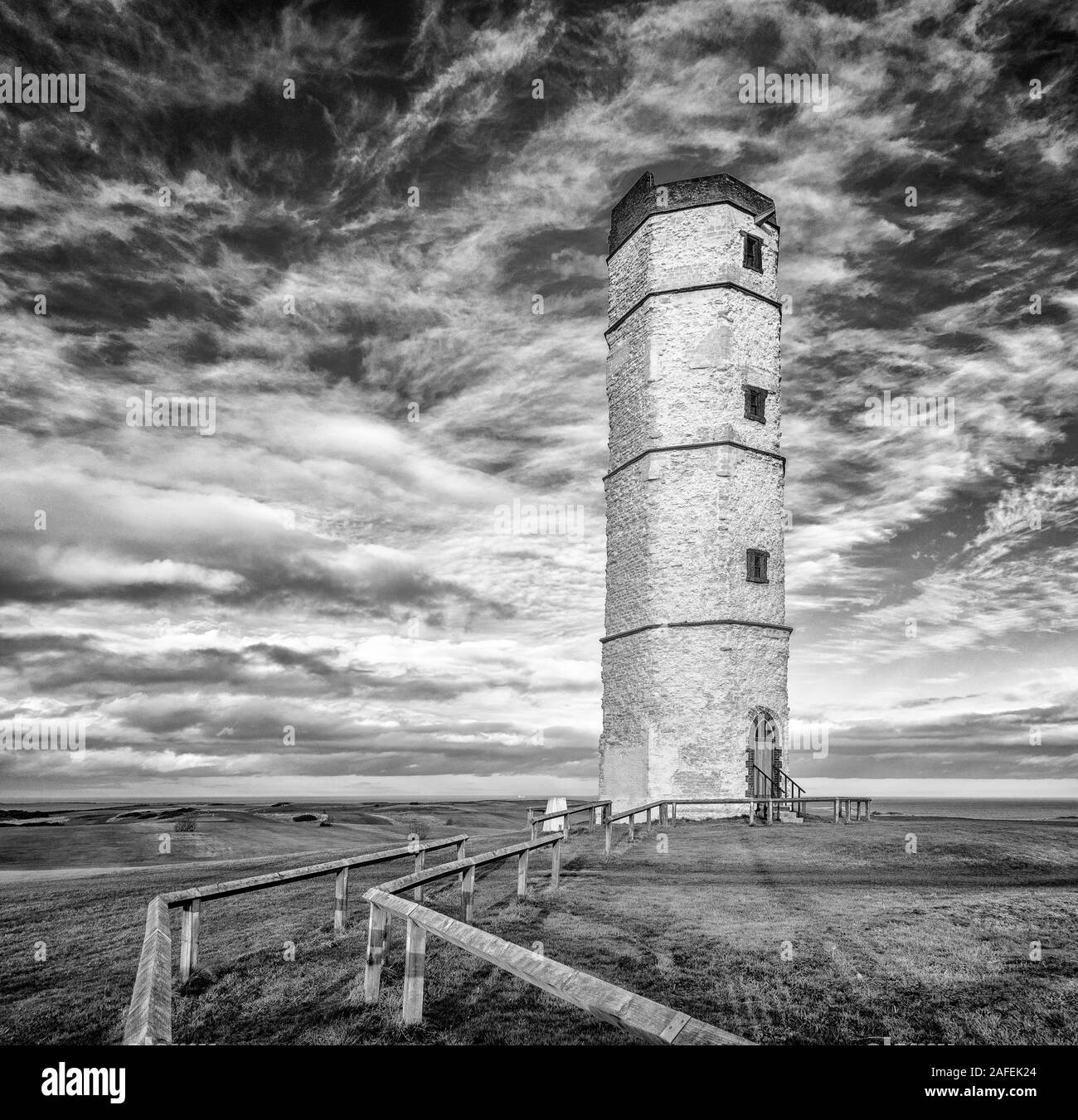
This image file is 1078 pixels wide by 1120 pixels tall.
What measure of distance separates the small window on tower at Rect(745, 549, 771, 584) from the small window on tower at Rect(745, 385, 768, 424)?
451cm

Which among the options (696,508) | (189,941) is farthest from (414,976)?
(696,508)

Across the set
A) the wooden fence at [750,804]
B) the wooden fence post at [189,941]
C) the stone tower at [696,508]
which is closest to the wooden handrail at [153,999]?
the wooden fence post at [189,941]

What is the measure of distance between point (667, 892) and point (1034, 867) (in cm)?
793

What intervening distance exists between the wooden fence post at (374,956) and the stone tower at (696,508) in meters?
19.0

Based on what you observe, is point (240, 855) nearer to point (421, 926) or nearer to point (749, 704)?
point (749, 704)

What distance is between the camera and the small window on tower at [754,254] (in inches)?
1069

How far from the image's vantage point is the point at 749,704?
2412 cm

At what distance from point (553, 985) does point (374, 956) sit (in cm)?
245

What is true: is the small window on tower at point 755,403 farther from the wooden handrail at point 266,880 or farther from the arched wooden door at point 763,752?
the wooden handrail at point 266,880

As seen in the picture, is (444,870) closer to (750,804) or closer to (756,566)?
(750,804)

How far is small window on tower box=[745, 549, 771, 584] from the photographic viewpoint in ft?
82.4

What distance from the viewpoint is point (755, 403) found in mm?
26484

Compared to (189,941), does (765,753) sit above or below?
below
